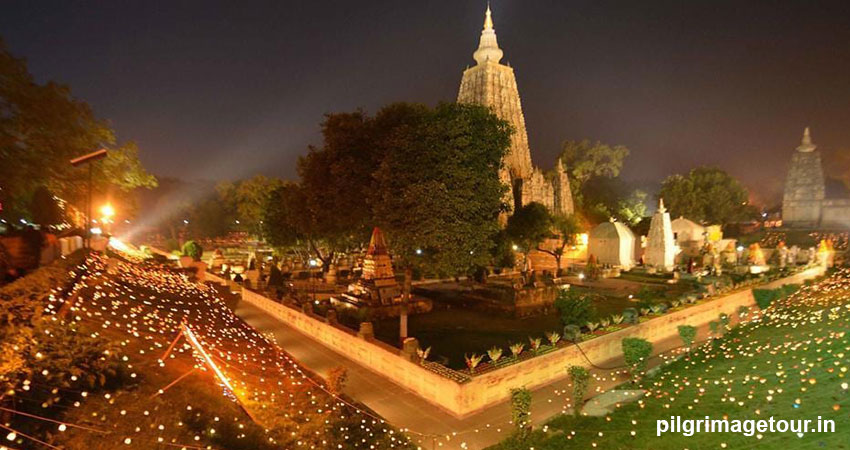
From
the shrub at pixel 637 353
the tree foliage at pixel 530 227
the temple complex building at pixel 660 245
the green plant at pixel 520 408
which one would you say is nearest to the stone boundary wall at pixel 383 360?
the green plant at pixel 520 408

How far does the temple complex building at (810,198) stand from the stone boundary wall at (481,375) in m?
46.3

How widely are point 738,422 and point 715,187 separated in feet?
186

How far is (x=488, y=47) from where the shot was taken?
156ft

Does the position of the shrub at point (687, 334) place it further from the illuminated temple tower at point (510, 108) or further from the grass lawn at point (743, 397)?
the illuminated temple tower at point (510, 108)

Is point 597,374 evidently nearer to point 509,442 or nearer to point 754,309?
point 509,442

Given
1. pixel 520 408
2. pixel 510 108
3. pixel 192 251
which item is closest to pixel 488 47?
pixel 510 108

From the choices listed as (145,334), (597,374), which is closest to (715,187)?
(597,374)

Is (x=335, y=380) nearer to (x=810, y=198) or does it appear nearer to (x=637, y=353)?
(x=637, y=353)

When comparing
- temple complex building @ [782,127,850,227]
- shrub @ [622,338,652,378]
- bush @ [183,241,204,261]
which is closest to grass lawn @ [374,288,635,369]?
shrub @ [622,338,652,378]

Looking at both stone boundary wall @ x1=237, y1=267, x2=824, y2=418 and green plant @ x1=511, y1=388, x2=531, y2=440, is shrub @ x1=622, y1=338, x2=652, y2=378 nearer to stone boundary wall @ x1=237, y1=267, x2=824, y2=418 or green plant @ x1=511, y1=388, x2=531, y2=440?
stone boundary wall @ x1=237, y1=267, x2=824, y2=418

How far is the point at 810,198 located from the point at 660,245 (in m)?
31.5

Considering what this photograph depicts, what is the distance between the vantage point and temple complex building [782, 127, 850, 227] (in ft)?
156

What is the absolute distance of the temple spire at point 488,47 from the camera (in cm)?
4700

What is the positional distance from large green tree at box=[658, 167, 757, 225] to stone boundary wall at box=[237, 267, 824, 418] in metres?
43.1
